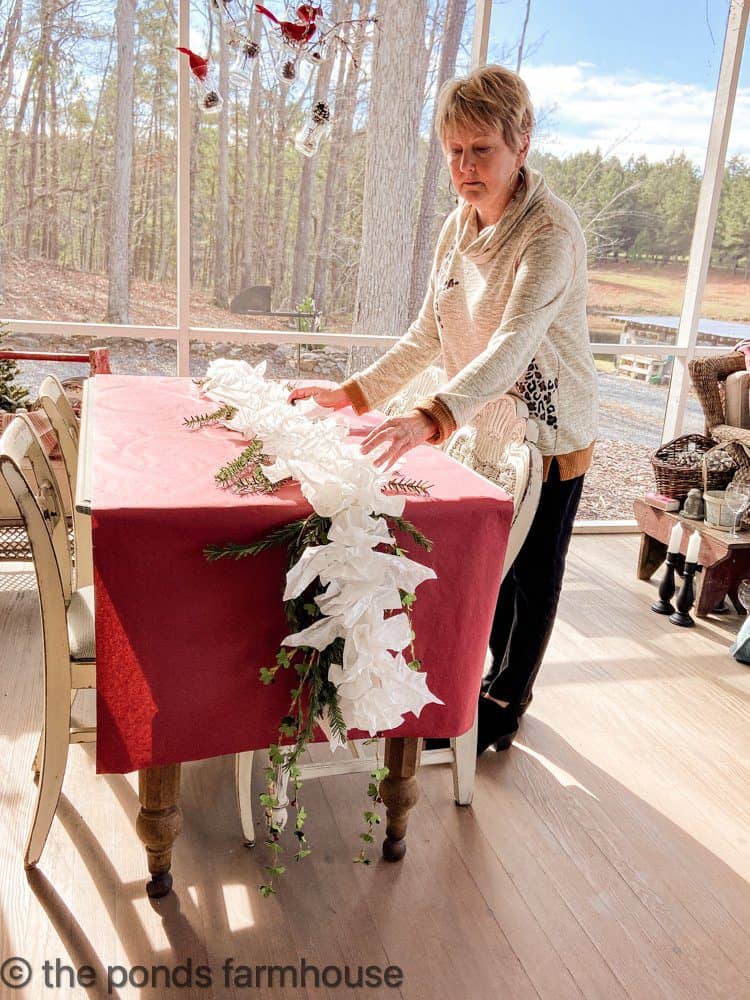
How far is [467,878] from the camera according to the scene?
74.9 inches

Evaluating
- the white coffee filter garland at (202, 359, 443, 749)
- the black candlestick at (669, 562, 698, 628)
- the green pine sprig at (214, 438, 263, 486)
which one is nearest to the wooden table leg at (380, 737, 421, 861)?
the white coffee filter garland at (202, 359, 443, 749)

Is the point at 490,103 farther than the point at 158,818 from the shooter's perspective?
Yes

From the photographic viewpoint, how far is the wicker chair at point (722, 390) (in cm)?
374

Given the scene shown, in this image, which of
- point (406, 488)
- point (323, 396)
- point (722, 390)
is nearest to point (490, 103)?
point (323, 396)

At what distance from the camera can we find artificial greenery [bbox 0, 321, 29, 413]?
3203 millimetres

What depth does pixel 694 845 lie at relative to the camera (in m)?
2.08

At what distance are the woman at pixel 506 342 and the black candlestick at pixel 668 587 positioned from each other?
1.25 metres

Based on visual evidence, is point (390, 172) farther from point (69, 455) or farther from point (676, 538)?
point (69, 455)

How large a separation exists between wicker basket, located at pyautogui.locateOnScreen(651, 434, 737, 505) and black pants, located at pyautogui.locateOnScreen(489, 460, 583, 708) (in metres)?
1.56

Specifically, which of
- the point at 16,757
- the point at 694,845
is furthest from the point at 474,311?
the point at 16,757

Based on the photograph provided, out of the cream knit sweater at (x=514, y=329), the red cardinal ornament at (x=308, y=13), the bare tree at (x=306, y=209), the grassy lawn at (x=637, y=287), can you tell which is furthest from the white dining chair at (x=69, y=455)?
the grassy lawn at (x=637, y=287)

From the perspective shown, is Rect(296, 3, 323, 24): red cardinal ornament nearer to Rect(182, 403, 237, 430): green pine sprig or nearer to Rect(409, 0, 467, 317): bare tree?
Rect(409, 0, 467, 317): bare tree

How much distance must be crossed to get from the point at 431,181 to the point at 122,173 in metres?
1.37

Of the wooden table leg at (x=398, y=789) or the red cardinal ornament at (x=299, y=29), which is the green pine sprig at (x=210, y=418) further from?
the red cardinal ornament at (x=299, y=29)
